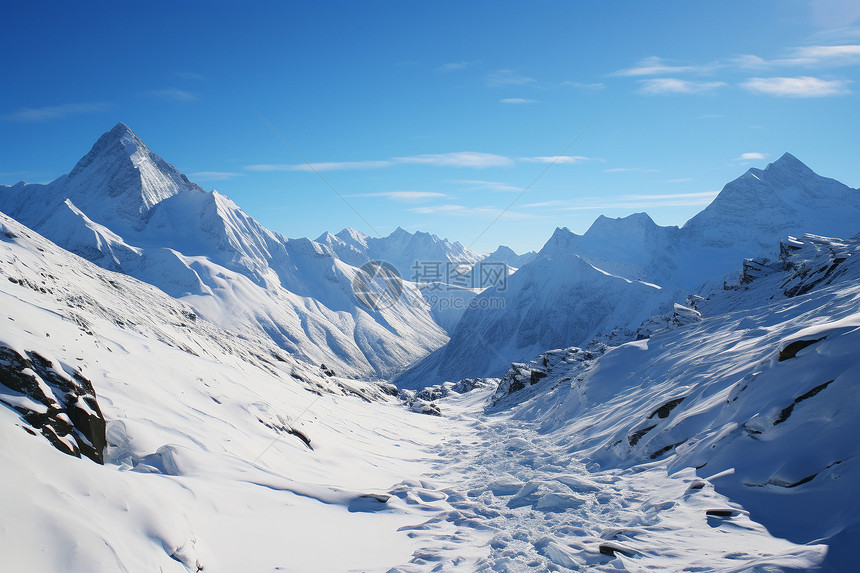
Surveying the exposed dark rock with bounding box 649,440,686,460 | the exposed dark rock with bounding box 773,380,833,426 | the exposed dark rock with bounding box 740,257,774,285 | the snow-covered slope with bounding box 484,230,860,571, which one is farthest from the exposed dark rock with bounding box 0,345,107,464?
the exposed dark rock with bounding box 740,257,774,285

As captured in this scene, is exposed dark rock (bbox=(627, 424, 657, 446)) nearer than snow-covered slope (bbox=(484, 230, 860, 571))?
No

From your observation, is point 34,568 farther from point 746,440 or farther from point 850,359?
point 850,359

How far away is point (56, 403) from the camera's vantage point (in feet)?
34.9

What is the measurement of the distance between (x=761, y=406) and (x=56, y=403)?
18353 millimetres

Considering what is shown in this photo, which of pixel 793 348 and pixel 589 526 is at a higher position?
pixel 793 348

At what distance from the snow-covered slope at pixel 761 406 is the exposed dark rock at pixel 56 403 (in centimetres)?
1307

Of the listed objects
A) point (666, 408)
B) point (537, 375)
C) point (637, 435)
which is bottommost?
point (537, 375)

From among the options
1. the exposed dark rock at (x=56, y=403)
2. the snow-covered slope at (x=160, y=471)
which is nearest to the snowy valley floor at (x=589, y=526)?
the snow-covered slope at (x=160, y=471)

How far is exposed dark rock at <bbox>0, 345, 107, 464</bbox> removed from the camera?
32.2ft

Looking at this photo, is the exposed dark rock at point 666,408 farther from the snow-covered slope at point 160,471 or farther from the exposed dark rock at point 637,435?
the snow-covered slope at point 160,471

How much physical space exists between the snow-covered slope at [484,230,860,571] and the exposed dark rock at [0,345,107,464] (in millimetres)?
13070

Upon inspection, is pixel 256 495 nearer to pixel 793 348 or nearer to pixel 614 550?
pixel 614 550

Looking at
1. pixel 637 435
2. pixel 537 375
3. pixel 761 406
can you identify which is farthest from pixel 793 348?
pixel 537 375

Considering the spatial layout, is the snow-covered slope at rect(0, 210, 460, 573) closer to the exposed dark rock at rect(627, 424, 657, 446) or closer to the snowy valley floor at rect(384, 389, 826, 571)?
the snowy valley floor at rect(384, 389, 826, 571)
